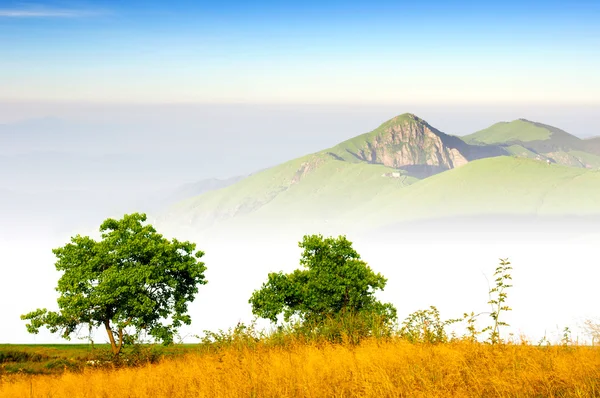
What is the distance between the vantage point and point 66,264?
45094 millimetres

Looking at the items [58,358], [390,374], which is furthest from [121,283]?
[390,374]

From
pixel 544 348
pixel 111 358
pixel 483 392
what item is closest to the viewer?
pixel 483 392

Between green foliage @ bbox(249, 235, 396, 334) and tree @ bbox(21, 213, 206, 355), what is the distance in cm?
623

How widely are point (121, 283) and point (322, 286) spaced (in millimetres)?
14458

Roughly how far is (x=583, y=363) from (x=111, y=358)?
2095 centimetres

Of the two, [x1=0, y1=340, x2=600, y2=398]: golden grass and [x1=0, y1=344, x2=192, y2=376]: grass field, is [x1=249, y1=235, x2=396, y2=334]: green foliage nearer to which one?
[x1=0, y1=344, x2=192, y2=376]: grass field

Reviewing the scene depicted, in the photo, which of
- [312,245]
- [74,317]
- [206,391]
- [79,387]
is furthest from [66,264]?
[206,391]

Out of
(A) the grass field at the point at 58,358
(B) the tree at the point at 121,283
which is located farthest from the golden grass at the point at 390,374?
(B) the tree at the point at 121,283

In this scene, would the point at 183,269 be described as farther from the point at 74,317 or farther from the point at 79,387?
the point at 79,387

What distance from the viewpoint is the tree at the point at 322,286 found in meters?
45.8

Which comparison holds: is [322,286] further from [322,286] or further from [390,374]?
[390,374]

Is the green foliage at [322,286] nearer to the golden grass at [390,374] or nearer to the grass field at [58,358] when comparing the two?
the grass field at [58,358]

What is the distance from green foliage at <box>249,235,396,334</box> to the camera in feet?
150

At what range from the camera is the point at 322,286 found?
45500 mm
